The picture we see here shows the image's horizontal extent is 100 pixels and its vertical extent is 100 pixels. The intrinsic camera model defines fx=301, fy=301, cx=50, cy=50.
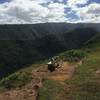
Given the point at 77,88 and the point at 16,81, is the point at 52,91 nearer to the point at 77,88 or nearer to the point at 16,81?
the point at 77,88

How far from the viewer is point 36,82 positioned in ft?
129

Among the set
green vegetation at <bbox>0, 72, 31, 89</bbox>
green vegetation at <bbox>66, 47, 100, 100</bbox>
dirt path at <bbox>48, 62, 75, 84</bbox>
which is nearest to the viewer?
green vegetation at <bbox>66, 47, 100, 100</bbox>

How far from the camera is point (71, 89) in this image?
1455 inches

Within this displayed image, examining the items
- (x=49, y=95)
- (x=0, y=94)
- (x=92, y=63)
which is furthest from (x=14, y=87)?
(x=92, y=63)

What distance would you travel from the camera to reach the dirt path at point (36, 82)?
34500mm

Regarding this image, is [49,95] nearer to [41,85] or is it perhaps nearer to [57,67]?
[41,85]

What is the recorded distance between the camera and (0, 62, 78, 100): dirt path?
113 feet

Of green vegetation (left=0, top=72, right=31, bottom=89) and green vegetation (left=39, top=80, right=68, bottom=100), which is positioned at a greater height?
green vegetation (left=0, top=72, right=31, bottom=89)

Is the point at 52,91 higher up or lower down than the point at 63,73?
lower down

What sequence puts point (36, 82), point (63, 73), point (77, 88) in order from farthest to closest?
point (63, 73) → point (36, 82) → point (77, 88)

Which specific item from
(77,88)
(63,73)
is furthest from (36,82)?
(63,73)

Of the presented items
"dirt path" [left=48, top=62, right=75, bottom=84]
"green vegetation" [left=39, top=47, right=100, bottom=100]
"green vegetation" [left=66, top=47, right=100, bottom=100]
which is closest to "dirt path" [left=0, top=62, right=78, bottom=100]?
"dirt path" [left=48, top=62, right=75, bottom=84]

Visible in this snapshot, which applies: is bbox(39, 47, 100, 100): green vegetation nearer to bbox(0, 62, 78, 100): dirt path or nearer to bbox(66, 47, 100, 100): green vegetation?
bbox(66, 47, 100, 100): green vegetation

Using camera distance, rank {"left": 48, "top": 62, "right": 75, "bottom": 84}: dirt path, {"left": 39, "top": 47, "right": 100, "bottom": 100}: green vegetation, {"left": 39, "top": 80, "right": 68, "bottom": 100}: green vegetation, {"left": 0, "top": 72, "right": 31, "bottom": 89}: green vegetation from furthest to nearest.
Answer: {"left": 48, "top": 62, "right": 75, "bottom": 84}: dirt path → {"left": 0, "top": 72, "right": 31, "bottom": 89}: green vegetation → {"left": 39, "top": 47, "right": 100, "bottom": 100}: green vegetation → {"left": 39, "top": 80, "right": 68, "bottom": 100}: green vegetation
